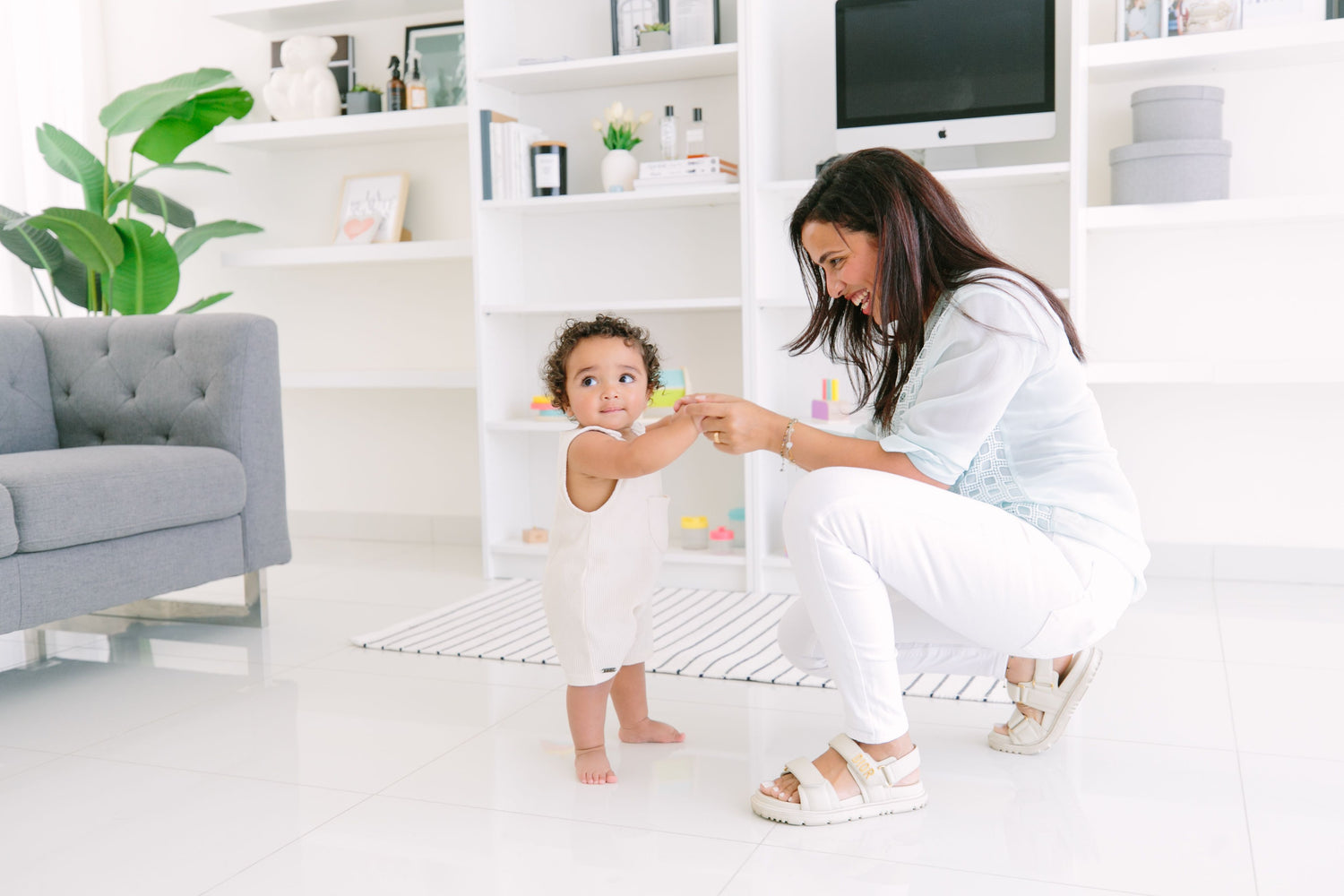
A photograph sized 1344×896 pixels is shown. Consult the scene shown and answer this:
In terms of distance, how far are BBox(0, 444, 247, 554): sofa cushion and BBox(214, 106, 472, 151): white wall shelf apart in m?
1.37

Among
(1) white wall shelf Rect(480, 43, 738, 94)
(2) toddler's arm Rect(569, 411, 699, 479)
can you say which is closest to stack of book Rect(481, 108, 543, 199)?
(1) white wall shelf Rect(480, 43, 738, 94)

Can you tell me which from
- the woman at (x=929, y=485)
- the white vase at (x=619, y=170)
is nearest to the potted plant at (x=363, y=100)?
the white vase at (x=619, y=170)

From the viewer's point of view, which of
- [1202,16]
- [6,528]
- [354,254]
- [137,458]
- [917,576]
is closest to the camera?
[917,576]

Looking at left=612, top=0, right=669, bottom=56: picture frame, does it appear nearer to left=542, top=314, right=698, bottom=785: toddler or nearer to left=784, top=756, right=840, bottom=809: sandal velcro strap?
left=542, top=314, right=698, bottom=785: toddler

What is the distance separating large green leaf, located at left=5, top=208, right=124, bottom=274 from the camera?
11.1 ft

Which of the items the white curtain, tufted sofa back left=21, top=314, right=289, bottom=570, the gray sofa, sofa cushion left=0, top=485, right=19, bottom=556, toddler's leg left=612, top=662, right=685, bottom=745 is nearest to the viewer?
toddler's leg left=612, top=662, right=685, bottom=745

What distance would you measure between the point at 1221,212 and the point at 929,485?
1.65 meters

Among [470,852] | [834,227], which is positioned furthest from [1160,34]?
[470,852]

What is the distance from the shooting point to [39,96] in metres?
4.13

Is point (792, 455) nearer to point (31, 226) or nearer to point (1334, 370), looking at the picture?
point (1334, 370)

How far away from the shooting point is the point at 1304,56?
2.79 meters

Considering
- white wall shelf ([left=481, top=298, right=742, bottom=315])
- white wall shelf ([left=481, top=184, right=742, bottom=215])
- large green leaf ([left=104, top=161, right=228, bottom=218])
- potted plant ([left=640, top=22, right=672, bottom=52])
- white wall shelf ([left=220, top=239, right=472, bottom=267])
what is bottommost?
white wall shelf ([left=481, top=298, right=742, bottom=315])

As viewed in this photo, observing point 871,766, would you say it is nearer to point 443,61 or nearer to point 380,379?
point 380,379

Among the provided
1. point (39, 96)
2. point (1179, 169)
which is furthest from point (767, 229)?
point (39, 96)
